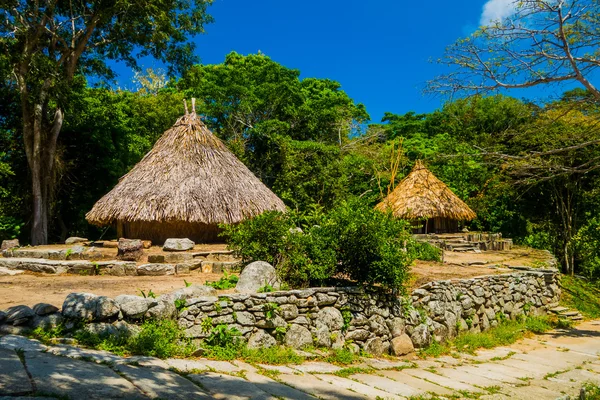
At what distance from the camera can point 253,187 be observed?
13312mm

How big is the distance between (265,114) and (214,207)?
10816 mm

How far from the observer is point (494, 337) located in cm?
880

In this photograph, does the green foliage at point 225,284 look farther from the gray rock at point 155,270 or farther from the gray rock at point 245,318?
the gray rock at point 155,270

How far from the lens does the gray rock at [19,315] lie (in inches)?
196

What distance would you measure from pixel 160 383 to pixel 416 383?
3160 millimetres

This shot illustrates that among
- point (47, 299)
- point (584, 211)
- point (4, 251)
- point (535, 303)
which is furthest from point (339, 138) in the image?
point (47, 299)

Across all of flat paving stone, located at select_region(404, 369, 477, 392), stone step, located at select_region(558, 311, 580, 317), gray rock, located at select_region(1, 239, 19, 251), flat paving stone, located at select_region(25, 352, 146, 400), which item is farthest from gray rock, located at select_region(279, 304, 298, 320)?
gray rock, located at select_region(1, 239, 19, 251)

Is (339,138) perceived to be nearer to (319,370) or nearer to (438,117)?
(438,117)

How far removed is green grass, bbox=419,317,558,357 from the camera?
757 cm

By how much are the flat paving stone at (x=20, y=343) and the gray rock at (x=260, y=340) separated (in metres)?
2.42

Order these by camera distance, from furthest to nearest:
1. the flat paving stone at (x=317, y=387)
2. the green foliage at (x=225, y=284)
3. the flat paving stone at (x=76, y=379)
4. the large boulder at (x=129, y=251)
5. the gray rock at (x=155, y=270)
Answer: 1. the large boulder at (x=129, y=251)
2. the gray rock at (x=155, y=270)
3. the green foliage at (x=225, y=284)
4. the flat paving stone at (x=317, y=387)
5. the flat paving stone at (x=76, y=379)

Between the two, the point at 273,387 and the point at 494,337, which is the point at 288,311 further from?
the point at 494,337

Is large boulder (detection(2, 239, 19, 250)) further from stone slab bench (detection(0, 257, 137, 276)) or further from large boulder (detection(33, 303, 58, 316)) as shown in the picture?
large boulder (detection(33, 303, 58, 316))

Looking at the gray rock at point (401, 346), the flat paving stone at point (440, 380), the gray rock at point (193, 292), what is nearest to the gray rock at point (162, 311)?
the gray rock at point (193, 292)
